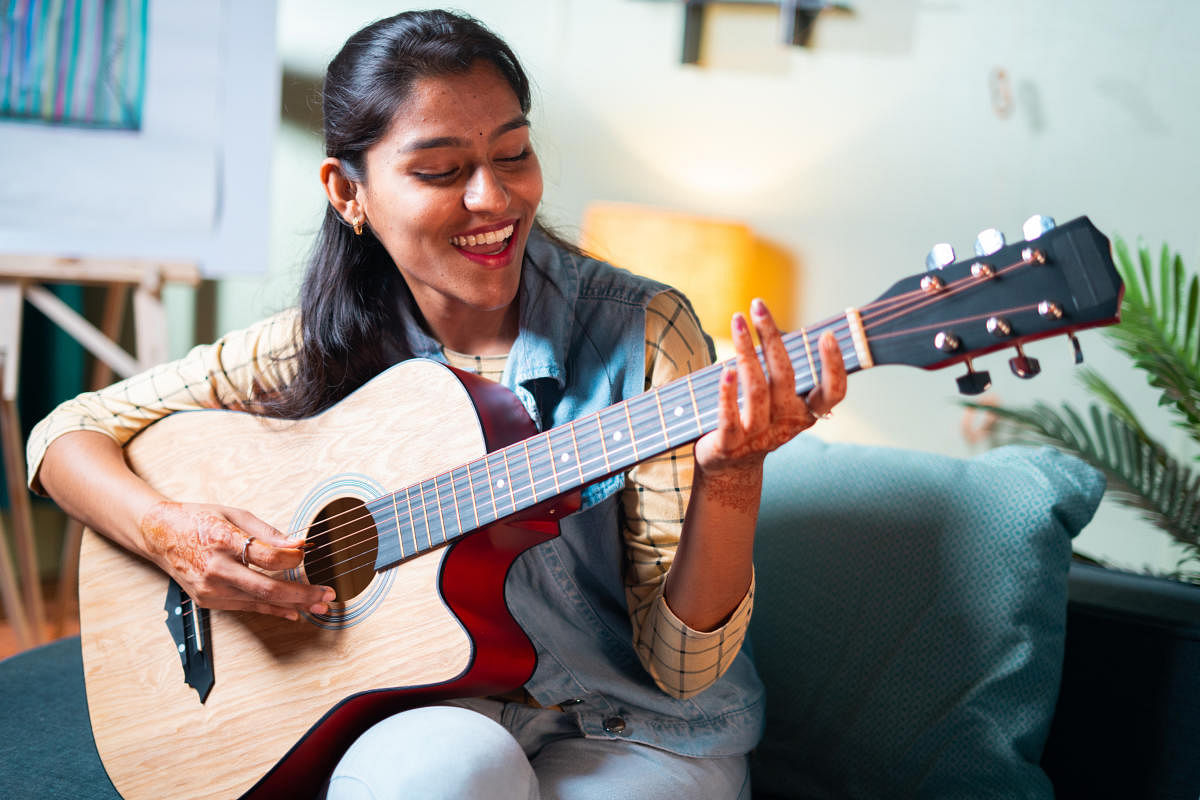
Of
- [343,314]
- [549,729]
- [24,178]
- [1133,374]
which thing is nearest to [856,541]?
[549,729]

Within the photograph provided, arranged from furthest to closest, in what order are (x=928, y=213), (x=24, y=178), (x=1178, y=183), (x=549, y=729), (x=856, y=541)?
(x=928, y=213), (x=1178, y=183), (x=24, y=178), (x=856, y=541), (x=549, y=729)

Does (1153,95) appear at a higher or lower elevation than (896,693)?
higher

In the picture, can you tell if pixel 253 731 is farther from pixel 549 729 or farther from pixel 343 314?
pixel 343 314

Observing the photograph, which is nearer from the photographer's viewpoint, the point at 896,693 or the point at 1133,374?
the point at 896,693

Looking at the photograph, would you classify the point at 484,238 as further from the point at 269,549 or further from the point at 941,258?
the point at 941,258

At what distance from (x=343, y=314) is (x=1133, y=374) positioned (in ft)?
6.58

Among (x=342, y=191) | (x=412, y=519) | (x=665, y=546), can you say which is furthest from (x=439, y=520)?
(x=342, y=191)

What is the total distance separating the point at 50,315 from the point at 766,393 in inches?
78.2

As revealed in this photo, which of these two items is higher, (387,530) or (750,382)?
(750,382)

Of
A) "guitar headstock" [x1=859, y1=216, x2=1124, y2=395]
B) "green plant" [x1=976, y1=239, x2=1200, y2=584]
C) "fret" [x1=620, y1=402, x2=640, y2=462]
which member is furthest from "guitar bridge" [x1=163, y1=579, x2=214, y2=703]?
"green plant" [x1=976, y1=239, x2=1200, y2=584]

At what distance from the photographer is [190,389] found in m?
1.33

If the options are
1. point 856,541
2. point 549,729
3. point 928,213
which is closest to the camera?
point 549,729

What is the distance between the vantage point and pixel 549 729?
1077 mm

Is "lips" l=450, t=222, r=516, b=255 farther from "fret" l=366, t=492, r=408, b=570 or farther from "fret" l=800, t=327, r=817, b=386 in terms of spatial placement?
"fret" l=800, t=327, r=817, b=386
